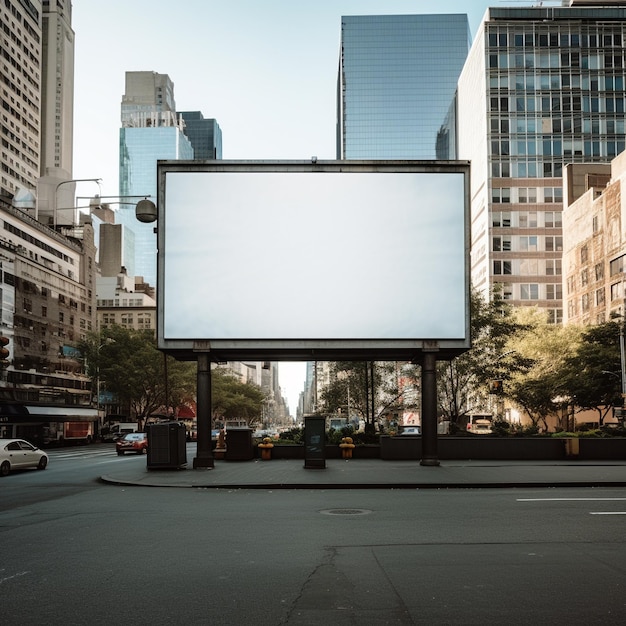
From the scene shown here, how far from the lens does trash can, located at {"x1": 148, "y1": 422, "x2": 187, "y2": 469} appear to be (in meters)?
26.6

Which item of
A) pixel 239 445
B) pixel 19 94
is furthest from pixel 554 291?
pixel 19 94

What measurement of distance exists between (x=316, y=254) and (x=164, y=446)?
30.0 ft

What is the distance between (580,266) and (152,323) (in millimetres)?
108708

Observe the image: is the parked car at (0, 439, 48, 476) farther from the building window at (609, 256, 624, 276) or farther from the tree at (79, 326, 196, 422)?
the building window at (609, 256, 624, 276)

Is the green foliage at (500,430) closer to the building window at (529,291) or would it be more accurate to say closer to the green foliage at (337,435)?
the green foliage at (337,435)

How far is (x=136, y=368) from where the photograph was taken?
76.1 meters

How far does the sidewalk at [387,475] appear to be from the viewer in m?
20.6

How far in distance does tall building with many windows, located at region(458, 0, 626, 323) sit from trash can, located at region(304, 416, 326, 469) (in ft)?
297

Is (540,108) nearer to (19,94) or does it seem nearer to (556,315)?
(556,315)

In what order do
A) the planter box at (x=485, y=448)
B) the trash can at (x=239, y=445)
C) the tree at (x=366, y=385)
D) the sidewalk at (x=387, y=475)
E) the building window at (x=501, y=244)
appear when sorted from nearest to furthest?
the sidewalk at (x=387, y=475) < the planter box at (x=485, y=448) < the trash can at (x=239, y=445) < the tree at (x=366, y=385) < the building window at (x=501, y=244)

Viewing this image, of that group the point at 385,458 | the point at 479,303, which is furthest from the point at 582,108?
the point at 385,458

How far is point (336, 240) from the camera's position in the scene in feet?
91.9

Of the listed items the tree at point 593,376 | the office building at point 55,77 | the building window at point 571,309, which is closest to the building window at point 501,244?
the building window at point 571,309

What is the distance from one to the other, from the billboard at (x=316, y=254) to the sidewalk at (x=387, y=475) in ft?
14.9
